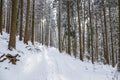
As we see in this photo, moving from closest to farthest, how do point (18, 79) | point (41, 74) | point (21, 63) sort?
point (18, 79)
point (41, 74)
point (21, 63)

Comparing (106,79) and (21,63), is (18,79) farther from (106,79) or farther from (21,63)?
(106,79)

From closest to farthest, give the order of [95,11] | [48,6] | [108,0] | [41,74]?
[41,74] → [108,0] → [95,11] → [48,6]

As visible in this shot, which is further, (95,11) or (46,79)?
(95,11)

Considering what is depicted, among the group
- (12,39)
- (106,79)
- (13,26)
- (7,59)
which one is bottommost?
(106,79)

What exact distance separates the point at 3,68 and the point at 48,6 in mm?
45114

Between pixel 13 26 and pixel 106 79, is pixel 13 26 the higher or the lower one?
the higher one

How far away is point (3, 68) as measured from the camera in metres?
9.16

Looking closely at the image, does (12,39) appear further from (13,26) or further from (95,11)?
(95,11)

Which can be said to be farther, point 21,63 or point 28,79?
point 21,63

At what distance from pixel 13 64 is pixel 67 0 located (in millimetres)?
19039

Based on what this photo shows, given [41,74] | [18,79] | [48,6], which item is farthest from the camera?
[48,6]

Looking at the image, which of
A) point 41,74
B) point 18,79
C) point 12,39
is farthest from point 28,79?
point 12,39

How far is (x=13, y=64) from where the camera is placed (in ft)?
34.1

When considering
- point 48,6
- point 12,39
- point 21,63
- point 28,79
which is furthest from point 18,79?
point 48,6
